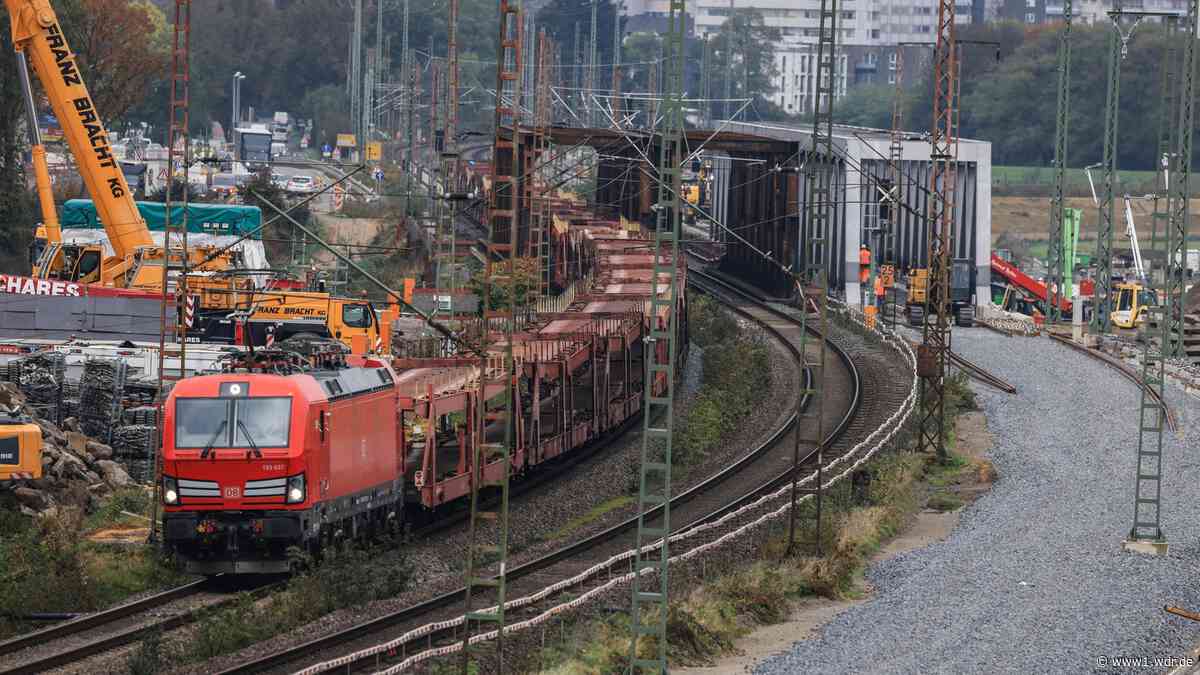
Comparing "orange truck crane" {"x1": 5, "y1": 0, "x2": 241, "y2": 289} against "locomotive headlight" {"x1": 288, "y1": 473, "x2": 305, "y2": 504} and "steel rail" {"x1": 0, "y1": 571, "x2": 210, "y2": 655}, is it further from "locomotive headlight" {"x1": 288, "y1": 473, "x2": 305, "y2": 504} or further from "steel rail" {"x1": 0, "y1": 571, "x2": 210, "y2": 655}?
"locomotive headlight" {"x1": 288, "y1": 473, "x2": 305, "y2": 504}

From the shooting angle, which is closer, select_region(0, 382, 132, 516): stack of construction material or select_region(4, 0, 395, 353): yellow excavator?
select_region(0, 382, 132, 516): stack of construction material

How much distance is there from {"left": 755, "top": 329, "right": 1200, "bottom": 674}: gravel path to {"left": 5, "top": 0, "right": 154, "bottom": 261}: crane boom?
21.4 meters

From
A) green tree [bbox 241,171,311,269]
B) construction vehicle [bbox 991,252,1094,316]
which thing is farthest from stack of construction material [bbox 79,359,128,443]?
construction vehicle [bbox 991,252,1094,316]

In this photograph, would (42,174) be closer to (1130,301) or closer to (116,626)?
(116,626)

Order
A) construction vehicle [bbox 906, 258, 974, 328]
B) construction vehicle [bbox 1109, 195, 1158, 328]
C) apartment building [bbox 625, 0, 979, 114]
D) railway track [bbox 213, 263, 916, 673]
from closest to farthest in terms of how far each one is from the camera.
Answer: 1. railway track [bbox 213, 263, 916, 673]
2. construction vehicle [bbox 906, 258, 974, 328]
3. construction vehicle [bbox 1109, 195, 1158, 328]
4. apartment building [bbox 625, 0, 979, 114]

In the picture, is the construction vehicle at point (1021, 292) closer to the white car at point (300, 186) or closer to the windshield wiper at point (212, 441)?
the white car at point (300, 186)

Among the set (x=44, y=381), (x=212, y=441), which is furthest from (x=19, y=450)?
(x=44, y=381)

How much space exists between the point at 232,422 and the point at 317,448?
1.15 meters

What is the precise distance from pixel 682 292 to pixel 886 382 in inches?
237

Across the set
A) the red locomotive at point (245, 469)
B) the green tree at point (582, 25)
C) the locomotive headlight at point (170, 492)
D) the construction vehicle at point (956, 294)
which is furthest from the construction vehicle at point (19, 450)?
the green tree at point (582, 25)

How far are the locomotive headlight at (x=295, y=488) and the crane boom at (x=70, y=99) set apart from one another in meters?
20.9

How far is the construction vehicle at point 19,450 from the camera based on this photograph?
88.2 ft

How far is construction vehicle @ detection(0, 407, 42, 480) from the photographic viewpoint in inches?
1059

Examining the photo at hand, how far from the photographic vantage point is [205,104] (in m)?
137
